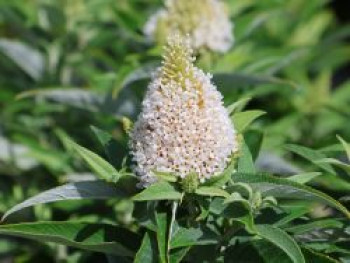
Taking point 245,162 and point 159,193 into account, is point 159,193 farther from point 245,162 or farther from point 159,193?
point 245,162

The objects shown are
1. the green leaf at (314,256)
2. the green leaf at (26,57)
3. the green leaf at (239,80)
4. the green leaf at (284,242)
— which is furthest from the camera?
the green leaf at (26,57)

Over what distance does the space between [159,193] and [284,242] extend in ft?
0.80

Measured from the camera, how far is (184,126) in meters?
1.54

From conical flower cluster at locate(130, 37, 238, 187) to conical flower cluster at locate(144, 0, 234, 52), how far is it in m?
0.78

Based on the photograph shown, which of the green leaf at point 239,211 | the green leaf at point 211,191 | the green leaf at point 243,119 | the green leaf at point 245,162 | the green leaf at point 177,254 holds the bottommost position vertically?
the green leaf at point 177,254

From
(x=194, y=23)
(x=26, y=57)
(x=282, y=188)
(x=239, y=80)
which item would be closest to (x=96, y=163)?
(x=282, y=188)

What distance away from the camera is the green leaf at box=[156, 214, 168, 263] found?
149cm

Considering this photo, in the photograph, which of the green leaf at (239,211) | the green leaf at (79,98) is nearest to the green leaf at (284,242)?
the green leaf at (239,211)

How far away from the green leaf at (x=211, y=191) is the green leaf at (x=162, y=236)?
0.33ft

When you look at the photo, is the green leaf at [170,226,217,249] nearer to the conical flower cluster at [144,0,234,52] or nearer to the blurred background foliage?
the blurred background foliage

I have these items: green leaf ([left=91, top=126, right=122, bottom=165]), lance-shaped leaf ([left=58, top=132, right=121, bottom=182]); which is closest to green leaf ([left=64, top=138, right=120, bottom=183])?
lance-shaped leaf ([left=58, top=132, right=121, bottom=182])

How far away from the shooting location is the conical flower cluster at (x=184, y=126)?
1543 millimetres

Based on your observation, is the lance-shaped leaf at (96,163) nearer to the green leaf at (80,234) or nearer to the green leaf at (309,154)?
the green leaf at (80,234)

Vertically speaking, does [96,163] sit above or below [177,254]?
above
